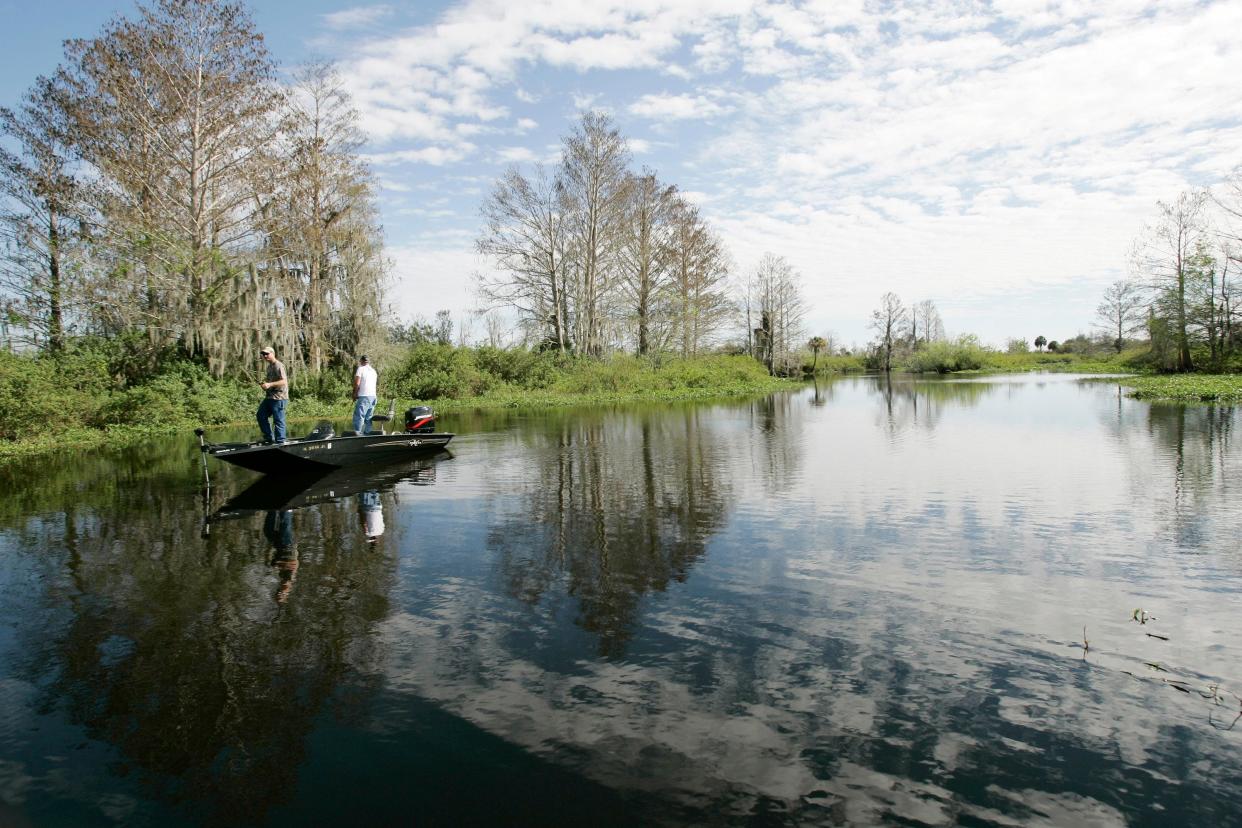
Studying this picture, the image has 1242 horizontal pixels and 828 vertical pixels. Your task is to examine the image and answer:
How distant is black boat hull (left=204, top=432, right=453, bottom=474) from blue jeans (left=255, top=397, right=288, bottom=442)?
679mm

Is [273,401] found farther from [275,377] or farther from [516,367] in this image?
[516,367]

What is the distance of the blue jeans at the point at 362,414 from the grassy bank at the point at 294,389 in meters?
8.59

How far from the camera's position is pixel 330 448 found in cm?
1227

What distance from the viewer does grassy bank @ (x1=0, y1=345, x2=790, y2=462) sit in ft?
61.9

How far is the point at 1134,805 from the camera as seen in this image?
323 centimetres

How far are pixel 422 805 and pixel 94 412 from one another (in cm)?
2254

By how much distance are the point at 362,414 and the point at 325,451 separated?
2.37 metres

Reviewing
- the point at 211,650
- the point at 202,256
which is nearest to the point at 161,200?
the point at 202,256

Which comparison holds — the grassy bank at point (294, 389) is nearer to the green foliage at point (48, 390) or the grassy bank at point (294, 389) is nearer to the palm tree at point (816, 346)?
the green foliage at point (48, 390)

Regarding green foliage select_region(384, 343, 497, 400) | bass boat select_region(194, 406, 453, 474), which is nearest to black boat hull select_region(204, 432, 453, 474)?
bass boat select_region(194, 406, 453, 474)

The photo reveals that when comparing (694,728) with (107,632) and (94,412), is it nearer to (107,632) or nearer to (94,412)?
(107,632)

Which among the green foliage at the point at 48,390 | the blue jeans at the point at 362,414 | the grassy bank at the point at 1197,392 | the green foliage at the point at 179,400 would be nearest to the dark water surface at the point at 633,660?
the blue jeans at the point at 362,414

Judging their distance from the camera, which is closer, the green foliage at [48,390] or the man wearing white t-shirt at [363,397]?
the man wearing white t-shirt at [363,397]

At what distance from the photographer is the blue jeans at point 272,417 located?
12352 millimetres
